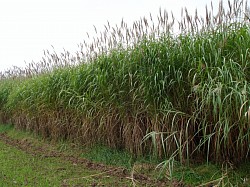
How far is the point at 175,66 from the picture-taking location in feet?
10.5

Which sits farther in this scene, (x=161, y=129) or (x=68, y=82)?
(x=68, y=82)

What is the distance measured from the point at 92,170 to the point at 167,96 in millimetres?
1496

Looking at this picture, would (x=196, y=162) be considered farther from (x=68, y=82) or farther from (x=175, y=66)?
(x=68, y=82)

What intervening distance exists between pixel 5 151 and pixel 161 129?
11.2 ft

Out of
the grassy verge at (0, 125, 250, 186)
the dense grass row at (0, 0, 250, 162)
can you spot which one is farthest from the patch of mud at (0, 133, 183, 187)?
the dense grass row at (0, 0, 250, 162)

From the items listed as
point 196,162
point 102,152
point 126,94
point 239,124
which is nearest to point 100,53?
point 126,94

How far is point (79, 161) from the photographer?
4.14 meters

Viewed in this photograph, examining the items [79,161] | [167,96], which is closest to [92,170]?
[79,161]

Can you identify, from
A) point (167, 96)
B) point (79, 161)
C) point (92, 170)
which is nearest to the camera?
point (167, 96)

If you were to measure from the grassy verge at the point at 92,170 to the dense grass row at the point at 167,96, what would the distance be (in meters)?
0.16

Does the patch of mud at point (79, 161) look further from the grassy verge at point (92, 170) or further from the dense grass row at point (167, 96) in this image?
the dense grass row at point (167, 96)

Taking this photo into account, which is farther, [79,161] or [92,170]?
[79,161]

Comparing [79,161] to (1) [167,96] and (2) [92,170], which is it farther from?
(1) [167,96]

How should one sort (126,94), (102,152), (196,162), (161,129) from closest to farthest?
(196,162) → (161,129) → (126,94) → (102,152)
